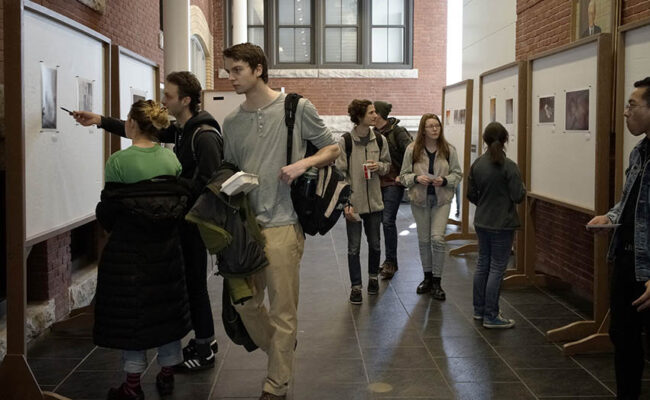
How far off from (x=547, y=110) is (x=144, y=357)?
3.89 m

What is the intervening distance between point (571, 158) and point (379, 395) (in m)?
2.54

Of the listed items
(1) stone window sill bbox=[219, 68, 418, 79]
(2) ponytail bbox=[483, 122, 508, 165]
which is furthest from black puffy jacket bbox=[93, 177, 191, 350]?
(1) stone window sill bbox=[219, 68, 418, 79]

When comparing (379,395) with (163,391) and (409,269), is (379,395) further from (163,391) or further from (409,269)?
(409,269)

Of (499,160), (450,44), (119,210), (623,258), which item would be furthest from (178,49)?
(450,44)

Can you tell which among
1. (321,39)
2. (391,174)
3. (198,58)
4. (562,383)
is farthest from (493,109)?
(321,39)

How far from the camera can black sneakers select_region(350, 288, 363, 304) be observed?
6547 millimetres

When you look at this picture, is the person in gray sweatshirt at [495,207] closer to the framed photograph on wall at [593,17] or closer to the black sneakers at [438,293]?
the black sneakers at [438,293]

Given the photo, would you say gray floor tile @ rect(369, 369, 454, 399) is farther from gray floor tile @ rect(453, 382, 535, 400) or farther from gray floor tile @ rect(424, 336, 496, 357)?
gray floor tile @ rect(424, 336, 496, 357)

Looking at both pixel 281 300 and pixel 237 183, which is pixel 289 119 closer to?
pixel 237 183

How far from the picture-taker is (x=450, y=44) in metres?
16.6

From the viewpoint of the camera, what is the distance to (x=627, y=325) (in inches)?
147

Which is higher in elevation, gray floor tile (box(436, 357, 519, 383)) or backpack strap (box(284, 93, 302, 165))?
backpack strap (box(284, 93, 302, 165))

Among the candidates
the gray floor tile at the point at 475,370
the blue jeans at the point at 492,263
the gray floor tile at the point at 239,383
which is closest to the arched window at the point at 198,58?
the blue jeans at the point at 492,263

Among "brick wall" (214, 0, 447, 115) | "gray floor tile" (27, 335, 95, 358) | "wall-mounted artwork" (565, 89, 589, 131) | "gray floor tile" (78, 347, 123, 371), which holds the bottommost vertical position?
"gray floor tile" (78, 347, 123, 371)
